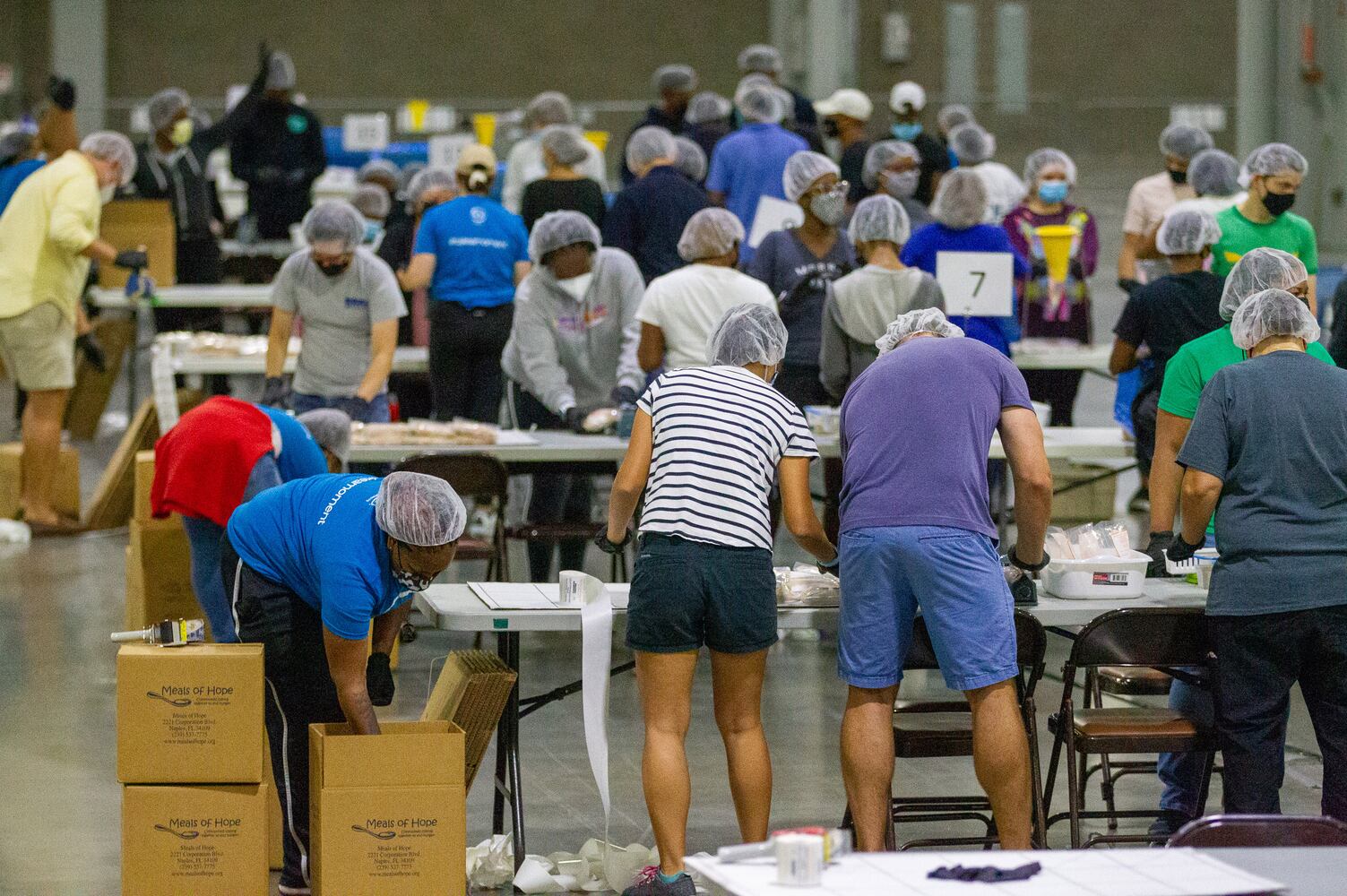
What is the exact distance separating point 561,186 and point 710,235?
2307 mm

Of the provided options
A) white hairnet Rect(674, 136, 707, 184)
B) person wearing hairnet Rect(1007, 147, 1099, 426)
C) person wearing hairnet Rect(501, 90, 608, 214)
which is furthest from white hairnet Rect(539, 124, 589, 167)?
person wearing hairnet Rect(1007, 147, 1099, 426)

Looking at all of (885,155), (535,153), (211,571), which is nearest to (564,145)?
(885,155)

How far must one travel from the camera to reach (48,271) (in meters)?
8.52

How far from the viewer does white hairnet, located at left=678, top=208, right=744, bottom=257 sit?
250 inches

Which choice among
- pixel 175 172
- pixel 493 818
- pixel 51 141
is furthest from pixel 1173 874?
pixel 175 172

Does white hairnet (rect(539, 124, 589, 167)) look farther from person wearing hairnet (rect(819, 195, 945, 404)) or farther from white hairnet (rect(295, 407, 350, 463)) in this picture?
white hairnet (rect(295, 407, 350, 463))

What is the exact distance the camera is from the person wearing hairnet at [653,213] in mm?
8148

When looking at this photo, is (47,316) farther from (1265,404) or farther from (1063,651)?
(1265,404)

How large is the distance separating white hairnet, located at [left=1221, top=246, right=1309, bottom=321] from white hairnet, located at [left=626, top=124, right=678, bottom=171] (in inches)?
152

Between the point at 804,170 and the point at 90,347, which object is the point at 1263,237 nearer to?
the point at 804,170

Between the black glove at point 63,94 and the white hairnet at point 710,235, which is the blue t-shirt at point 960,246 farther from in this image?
the black glove at point 63,94

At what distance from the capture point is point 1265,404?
4.18 meters

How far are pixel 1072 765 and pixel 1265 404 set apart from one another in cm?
94

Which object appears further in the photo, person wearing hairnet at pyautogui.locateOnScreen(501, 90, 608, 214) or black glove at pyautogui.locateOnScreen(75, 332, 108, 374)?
person wearing hairnet at pyautogui.locateOnScreen(501, 90, 608, 214)
